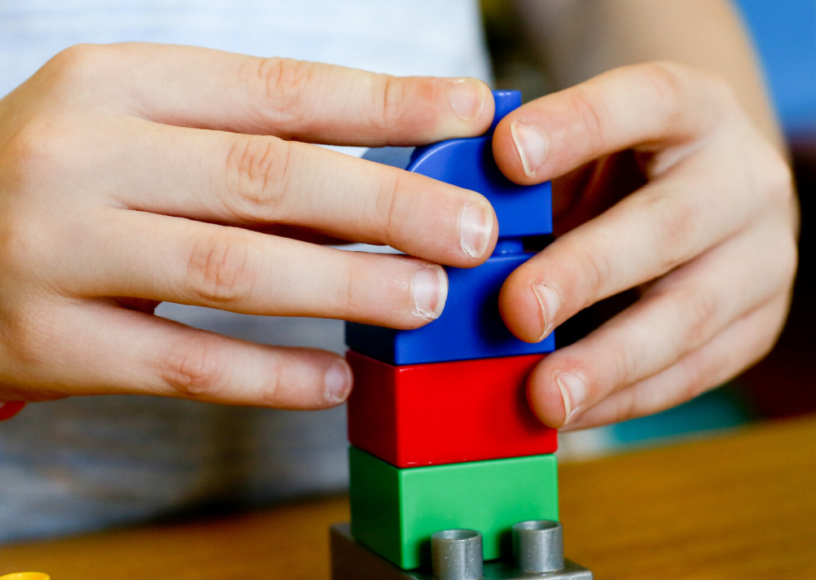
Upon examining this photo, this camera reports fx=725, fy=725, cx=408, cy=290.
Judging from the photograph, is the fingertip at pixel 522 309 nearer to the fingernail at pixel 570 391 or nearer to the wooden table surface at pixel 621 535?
the fingernail at pixel 570 391

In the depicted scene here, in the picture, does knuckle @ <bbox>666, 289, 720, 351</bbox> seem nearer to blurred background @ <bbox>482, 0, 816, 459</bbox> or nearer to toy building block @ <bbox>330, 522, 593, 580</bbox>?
toy building block @ <bbox>330, 522, 593, 580</bbox>

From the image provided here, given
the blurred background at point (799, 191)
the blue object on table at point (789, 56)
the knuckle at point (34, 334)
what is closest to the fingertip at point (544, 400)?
the knuckle at point (34, 334)

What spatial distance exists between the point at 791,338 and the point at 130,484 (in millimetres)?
2651

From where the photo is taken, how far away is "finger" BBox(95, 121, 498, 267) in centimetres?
51

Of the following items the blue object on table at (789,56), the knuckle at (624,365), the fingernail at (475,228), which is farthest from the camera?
the blue object on table at (789,56)

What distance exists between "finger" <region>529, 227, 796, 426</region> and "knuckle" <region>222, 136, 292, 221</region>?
24 cm

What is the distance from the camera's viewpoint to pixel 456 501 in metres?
0.57

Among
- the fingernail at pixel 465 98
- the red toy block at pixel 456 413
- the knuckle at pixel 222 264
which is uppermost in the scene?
the fingernail at pixel 465 98

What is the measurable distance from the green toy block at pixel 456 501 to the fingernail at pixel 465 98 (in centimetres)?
27

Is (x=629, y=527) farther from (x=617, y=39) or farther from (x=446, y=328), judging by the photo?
(x=617, y=39)

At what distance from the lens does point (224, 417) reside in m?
1.04

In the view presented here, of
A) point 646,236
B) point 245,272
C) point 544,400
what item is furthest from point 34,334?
point 646,236

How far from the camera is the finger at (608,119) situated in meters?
0.53

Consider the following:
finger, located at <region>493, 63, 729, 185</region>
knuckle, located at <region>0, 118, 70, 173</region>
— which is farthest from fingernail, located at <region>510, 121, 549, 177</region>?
knuckle, located at <region>0, 118, 70, 173</region>
